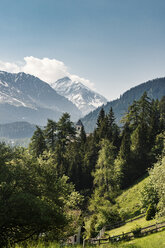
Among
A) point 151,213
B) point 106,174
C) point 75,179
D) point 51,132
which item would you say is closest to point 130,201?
point 106,174

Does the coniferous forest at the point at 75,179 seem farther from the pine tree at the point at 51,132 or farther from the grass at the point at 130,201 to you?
the grass at the point at 130,201

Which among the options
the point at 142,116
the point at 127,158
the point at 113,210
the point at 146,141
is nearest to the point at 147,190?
the point at 113,210

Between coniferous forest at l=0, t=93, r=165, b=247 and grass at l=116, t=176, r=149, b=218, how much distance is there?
51.0 inches

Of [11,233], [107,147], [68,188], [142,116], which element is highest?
[142,116]

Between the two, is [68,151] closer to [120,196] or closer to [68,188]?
[120,196]

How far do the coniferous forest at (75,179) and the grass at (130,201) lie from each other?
130 cm

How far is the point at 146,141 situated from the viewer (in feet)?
161

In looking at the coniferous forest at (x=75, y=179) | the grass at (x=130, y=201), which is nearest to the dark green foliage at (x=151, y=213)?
the coniferous forest at (x=75, y=179)

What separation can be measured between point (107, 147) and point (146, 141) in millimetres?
13470

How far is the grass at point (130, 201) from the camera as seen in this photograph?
3280cm

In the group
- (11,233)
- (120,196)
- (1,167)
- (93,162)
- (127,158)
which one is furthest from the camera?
(93,162)

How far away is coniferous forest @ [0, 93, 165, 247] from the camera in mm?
11412

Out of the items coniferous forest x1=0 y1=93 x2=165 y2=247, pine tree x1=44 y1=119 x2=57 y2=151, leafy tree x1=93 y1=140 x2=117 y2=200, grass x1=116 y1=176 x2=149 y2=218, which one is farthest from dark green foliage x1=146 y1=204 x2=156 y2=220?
pine tree x1=44 y1=119 x2=57 y2=151

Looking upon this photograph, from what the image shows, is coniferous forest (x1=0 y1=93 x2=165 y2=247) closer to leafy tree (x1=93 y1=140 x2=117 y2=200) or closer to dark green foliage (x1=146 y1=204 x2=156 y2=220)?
leafy tree (x1=93 y1=140 x2=117 y2=200)
